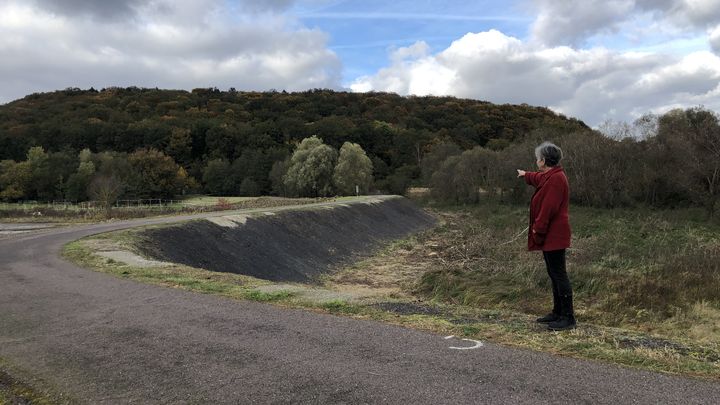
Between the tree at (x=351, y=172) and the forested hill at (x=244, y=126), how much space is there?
21.3 m

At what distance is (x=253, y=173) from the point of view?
99000mm

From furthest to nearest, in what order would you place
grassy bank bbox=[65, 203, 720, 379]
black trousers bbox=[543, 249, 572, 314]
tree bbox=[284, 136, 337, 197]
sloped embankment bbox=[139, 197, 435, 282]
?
tree bbox=[284, 136, 337, 197]
sloped embankment bbox=[139, 197, 435, 282]
black trousers bbox=[543, 249, 572, 314]
grassy bank bbox=[65, 203, 720, 379]

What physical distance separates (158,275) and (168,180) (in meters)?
77.7

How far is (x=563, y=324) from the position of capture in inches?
244

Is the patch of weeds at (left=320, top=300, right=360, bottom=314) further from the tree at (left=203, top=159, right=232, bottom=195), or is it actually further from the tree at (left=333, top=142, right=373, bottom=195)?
the tree at (left=203, top=159, right=232, bottom=195)

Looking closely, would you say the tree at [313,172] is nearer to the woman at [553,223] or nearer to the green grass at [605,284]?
the green grass at [605,284]

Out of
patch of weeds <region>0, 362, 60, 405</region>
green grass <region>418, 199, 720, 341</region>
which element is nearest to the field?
green grass <region>418, 199, 720, 341</region>

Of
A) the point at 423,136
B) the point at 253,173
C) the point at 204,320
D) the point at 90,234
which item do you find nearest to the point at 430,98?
the point at 423,136

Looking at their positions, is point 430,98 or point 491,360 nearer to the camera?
point 491,360

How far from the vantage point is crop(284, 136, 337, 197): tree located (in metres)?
72.9

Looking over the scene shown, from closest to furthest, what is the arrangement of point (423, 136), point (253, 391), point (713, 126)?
point (253, 391) → point (713, 126) → point (423, 136)

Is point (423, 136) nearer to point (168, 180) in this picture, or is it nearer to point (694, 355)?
point (168, 180)

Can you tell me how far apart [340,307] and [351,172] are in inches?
2519

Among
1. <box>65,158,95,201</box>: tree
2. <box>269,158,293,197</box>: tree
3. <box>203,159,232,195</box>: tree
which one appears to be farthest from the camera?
<box>203,159,232,195</box>: tree
